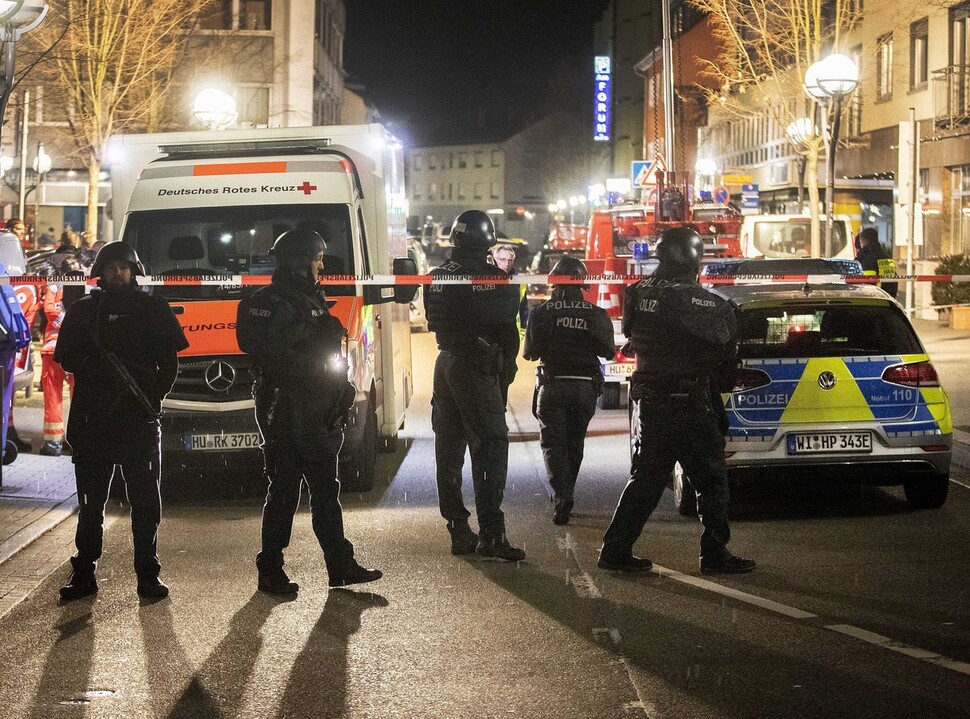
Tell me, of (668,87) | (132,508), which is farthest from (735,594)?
(668,87)

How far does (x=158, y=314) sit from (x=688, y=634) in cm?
312

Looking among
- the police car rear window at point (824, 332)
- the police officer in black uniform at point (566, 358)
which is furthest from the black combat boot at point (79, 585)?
the police car rear window at point (824, 332)

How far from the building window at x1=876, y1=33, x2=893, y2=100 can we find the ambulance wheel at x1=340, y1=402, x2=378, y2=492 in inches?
1133

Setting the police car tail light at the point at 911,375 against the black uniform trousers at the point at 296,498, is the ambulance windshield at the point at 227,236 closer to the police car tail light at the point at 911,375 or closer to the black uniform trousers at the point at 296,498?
the black uniform trousers at the point at 296,498

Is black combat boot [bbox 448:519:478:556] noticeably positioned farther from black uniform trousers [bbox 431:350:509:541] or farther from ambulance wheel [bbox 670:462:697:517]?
ambulance wheel [bbox 670:462:697:517]

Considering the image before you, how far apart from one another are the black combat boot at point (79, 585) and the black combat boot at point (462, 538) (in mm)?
2078

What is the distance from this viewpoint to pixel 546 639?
641 cm

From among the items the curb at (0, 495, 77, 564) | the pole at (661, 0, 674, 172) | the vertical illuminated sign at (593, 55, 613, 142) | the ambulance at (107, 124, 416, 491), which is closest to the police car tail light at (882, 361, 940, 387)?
the ambulance at (107, 124, 416, 491)

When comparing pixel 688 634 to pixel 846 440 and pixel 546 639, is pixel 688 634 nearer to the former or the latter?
pixel 546 639

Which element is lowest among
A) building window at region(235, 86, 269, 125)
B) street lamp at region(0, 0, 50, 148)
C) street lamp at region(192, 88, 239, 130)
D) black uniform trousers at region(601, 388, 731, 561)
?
black uniform trousers at region(601, 388, 731, 561)

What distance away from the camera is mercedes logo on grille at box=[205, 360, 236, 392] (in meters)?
10.2

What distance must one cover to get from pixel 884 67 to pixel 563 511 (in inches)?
1203

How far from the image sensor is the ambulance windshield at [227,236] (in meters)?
11.4

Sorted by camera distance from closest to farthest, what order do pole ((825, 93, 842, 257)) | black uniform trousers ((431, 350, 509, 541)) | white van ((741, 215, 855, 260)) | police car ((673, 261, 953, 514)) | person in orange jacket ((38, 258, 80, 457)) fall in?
→ black uniform trousers ((431, 350, 509, 541))
police car ((673, 261, 953, 514))
person in orange jacket ((38, 258, 80, 457))
pole ((825, 93, 842, 257))
white van ((741, 215, 855, 260))
